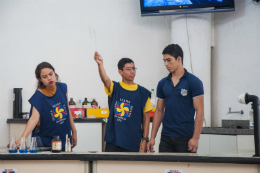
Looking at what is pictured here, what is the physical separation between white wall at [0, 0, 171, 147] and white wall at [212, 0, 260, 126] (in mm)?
816

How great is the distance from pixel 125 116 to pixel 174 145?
47 centimetres

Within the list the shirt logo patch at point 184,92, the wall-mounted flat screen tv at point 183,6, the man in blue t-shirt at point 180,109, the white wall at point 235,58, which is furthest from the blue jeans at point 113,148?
the wall-mounted flat screen tv at point 183,6

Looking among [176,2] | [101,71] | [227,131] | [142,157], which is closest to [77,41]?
[176,2]

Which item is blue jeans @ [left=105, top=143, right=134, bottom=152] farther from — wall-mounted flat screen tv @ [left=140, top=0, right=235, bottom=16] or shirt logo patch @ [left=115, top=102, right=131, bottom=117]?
wall-mounted flat screen tv @ [left=140, top=0, right=235, bottom=16]

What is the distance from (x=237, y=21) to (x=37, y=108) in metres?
2.88

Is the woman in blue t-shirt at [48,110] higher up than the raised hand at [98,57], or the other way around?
the raised hand at [98,57]

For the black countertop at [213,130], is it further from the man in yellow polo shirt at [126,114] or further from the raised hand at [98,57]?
the raised hand at [98,57]

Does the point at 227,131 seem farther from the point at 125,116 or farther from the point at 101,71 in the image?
the point at 101,71

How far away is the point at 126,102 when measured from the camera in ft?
7.66

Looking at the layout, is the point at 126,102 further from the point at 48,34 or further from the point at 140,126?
the point at 48,34

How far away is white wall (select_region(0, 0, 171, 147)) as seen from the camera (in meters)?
4.21

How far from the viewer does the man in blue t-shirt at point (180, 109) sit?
82.2 inches

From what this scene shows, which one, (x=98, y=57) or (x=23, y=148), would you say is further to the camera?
(x=98, y=57)

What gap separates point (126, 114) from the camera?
90.8 inches
